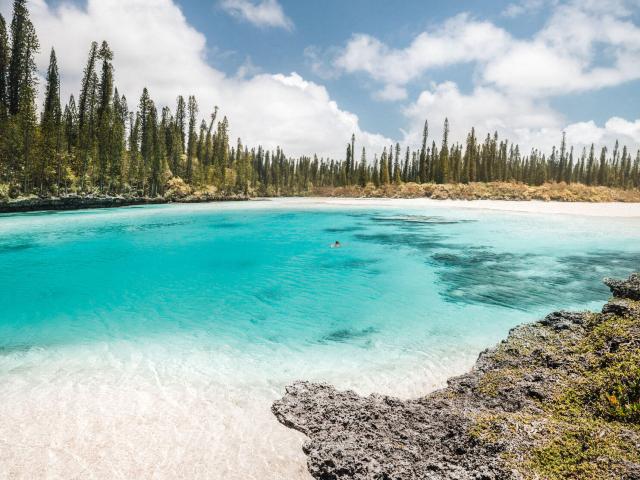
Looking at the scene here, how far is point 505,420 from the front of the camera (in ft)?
11.2

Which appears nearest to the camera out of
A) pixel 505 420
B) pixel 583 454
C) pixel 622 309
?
pixel 583 454

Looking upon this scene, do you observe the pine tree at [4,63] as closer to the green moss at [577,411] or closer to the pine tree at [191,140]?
the pine tree at [191,140]

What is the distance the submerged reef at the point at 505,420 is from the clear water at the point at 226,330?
1.60 feet

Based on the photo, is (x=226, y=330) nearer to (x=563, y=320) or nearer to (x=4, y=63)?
(x=563, y=320)

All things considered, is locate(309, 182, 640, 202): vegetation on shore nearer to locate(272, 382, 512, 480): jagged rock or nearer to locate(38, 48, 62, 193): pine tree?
locate(38, 48, 62, 193): pine tree

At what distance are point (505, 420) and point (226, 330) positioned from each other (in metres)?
6.50

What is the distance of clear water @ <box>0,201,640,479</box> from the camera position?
12.9ft

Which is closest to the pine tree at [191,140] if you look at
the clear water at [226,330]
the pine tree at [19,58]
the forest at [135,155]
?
the forest at [135,155]

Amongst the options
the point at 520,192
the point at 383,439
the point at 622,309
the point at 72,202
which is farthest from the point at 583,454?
the point at 520,192

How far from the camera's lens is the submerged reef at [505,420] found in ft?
9.32

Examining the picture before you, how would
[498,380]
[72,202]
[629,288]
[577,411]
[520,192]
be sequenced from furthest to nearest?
[520,192] < [72,202] < [629,288] < [498,380] < [577,411]

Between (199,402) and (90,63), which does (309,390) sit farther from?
(90,63)

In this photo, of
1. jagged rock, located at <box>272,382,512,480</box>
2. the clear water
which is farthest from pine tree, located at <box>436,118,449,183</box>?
jagged rock, located at <box>272,382,512,480</box>

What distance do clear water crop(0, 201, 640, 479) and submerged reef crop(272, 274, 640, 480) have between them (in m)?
0.49
